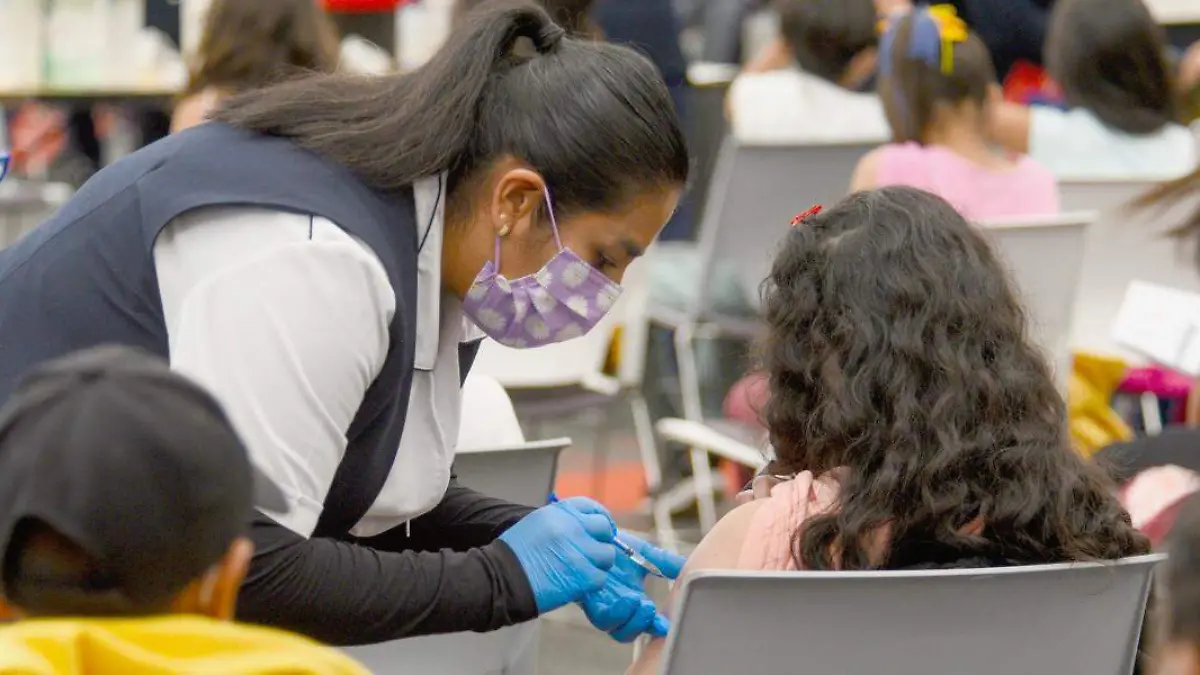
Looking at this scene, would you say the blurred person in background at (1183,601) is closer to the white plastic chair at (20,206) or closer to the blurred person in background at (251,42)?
the blurred person in background at (251,42)

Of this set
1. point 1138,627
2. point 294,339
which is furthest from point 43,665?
point 1138,627

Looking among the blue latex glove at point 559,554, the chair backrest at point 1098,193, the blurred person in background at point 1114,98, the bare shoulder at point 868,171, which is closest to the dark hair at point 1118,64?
the blurred person in background at point 1114,98

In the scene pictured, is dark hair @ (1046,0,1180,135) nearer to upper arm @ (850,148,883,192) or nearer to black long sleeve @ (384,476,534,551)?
upper arm @ (850,148,883,192)

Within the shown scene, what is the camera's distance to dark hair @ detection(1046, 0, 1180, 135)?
381 cm

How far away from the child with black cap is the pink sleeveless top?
0.56m

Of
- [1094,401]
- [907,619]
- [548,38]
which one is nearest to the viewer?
[907,619]

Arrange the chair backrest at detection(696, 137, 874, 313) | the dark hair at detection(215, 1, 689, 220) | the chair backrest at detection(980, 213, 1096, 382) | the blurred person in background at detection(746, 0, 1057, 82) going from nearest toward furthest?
1. the dark hair at detection(215, 1, 689, 220)
2. the chair backrest at detection(980, 213, 1096, 382)
3. the chair backrest at detection(696, 137, 874, 313)
4. the blurred person in background at detection(746, 0, 1057, 82)

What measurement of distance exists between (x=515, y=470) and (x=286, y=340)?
1.76ft

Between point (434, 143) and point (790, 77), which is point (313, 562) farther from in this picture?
point (790, 77)

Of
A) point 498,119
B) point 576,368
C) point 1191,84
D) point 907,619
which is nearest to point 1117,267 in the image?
point 1191,84

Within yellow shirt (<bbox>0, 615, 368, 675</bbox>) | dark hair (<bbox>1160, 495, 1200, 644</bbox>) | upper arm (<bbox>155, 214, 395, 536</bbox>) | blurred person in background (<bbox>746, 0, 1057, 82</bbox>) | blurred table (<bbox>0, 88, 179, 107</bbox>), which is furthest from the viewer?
blurred table (<bbox>0, 88, 179, 107</bbox>)

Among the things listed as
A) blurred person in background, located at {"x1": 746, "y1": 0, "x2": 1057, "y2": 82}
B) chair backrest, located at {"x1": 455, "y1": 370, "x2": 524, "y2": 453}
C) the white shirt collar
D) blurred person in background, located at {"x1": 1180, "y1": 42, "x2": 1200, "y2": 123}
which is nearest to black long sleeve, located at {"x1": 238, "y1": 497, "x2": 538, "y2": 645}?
the white shirt collar

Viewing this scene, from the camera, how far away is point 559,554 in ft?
5.45

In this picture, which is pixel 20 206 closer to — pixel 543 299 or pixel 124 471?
pixel 543 299
